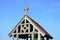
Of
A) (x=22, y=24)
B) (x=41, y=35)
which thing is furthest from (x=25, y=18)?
(x=41, y=35)

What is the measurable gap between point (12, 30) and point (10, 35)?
608 millimetres

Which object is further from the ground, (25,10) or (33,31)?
(25,10)

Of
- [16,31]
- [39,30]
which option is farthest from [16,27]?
[39,30]

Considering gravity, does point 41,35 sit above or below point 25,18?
below

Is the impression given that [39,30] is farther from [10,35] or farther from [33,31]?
[10,35]

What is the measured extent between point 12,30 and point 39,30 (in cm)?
317

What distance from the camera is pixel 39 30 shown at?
27062 millimetres

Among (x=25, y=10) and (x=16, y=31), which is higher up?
(x=25, y=10)

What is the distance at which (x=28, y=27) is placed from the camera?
90.5 ft

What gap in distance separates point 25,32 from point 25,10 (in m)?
2.50

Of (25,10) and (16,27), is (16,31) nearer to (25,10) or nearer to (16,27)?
(16,27)

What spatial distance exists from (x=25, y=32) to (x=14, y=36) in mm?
1572

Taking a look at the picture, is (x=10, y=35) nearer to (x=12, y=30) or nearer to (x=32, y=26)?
(x=12, y=30)

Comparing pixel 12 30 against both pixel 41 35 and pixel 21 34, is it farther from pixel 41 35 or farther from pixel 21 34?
pixel 41 35
